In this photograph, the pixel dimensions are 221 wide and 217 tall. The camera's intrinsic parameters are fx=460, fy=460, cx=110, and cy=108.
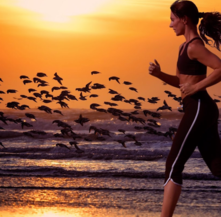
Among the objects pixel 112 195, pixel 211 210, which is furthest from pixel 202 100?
pixel 112 195

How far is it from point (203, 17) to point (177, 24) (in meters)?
0.26

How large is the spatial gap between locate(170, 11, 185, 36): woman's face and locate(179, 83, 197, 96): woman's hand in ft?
1.63

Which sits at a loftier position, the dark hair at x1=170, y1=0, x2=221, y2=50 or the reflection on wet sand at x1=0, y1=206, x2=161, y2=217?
the dark hair at x1=170, y1=0, x2=221, y2=50

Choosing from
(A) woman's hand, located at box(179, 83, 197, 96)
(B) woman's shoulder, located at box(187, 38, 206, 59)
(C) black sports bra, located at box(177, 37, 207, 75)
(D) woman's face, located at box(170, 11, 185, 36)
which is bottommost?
(A) woman's hand, located at box(179, 83, 197, 96)

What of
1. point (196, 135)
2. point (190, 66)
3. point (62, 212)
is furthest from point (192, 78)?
point (62, 212)

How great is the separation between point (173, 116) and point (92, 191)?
48.3 meters

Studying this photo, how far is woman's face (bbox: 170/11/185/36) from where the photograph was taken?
161 inches

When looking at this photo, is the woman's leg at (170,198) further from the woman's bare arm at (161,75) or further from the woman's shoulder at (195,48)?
the woman's shoulder at (195,48)

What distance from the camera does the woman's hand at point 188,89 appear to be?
3.96 m

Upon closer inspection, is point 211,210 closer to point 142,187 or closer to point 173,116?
point 142,187

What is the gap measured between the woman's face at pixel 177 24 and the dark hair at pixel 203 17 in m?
0.04

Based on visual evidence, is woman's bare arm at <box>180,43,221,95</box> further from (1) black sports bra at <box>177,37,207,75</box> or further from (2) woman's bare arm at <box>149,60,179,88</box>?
(2) woman's bare arm at <box>149,60,179,88</box>

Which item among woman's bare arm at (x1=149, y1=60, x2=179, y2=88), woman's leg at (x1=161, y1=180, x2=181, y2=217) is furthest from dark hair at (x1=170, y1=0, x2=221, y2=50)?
woman's leg at (x1=161, y1=180, x2=181, y2=217)

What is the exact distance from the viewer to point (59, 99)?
2231cm
